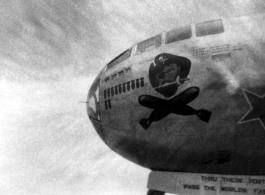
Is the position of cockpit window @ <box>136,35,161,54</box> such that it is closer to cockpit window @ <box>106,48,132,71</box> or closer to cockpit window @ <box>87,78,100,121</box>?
cockpit window @ <box>106,48,132,71</box>

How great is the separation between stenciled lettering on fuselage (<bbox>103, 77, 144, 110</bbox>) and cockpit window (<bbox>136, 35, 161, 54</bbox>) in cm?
136

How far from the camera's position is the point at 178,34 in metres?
11.3

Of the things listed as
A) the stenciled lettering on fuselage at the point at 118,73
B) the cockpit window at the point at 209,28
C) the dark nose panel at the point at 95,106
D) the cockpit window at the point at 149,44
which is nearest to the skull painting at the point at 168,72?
the cockpit window at the point at 149,44

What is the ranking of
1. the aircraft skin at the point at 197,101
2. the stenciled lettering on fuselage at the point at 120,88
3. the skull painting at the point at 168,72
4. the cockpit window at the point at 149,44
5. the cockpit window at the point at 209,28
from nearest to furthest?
the aircraft skin at the point at 197,101 → the skull painting at the point at 168,72 → the cockpit window at the point at 209,28 → the stenciled lettering on fuselage at the point at 120,88 → the cockpit window at the point at 149,44

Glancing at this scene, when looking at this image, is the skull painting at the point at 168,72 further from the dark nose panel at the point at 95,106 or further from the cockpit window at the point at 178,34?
the dark nose panel at the point at 95,106

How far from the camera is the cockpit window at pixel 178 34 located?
1106 cm

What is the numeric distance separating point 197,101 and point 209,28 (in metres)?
2.67

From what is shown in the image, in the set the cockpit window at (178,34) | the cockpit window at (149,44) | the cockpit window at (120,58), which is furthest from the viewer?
the cockpit window at (120,58)

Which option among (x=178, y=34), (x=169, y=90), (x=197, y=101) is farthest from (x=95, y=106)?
(x=197, y=101)

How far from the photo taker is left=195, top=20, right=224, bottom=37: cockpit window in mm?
10477

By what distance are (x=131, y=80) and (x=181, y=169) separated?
12.2ft

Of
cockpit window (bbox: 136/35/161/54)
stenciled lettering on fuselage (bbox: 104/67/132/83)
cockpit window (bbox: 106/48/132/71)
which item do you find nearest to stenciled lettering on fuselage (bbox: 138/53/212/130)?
cockpit window (bbox: 136/35/161/54)

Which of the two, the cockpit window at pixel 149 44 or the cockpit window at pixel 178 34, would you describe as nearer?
the cockpit window at pixel 178 34

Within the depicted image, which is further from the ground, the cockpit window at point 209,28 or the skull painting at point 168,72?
the cockpit window at point 209,28
